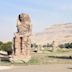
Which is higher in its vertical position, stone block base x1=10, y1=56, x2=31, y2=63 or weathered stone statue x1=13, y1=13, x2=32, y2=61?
weathered stone statue x1=13, y1=13, x2=32, y2=61

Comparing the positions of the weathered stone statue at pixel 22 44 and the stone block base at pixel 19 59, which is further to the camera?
the weathered stone statue at pixel 22 44

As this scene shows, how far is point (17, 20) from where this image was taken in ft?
89.0

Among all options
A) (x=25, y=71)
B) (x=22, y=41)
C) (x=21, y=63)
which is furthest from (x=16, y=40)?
(x=25, y=71)

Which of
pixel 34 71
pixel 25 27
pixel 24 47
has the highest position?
pixel 25 27

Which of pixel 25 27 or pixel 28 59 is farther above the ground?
pixel 25 27

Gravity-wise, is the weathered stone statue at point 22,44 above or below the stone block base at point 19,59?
above

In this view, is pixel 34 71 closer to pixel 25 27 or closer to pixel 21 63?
pixel 21 63

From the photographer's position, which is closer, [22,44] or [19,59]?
[19,59]

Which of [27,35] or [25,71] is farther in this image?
[27,35]

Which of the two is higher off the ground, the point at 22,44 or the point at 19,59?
the point at 22,44

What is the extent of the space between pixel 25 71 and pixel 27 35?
808cm

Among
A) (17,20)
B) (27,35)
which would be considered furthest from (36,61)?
(17,20)

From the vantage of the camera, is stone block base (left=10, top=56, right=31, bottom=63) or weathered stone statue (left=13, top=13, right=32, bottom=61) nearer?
stone block base (left=10, top=56, right=31, bottom=63)

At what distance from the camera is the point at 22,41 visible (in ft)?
87.2
